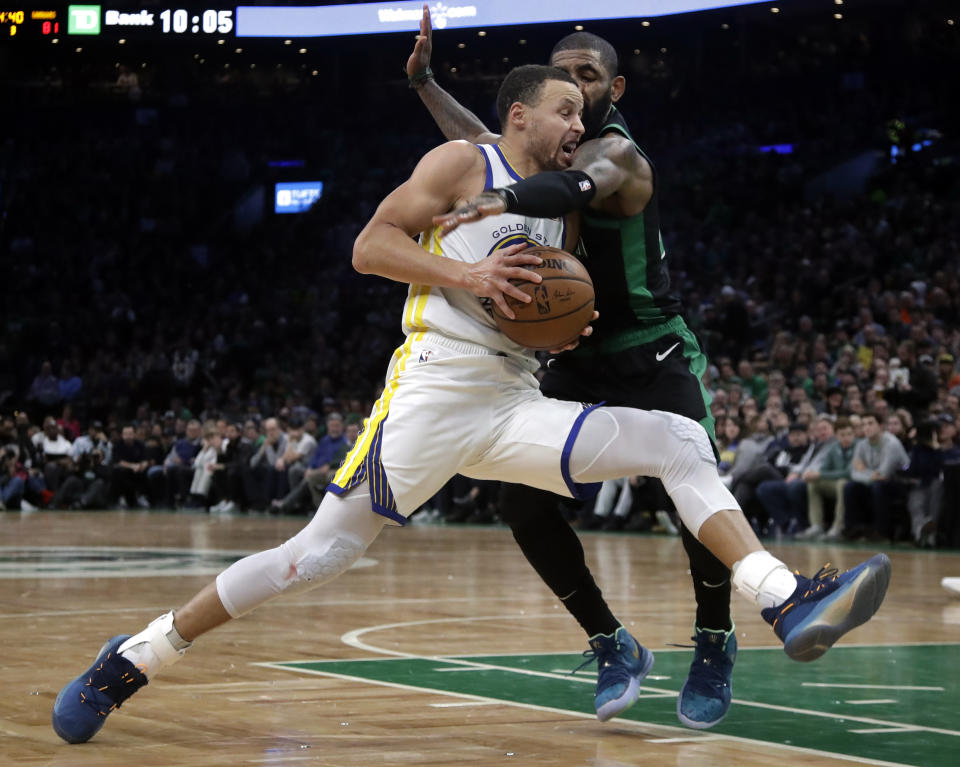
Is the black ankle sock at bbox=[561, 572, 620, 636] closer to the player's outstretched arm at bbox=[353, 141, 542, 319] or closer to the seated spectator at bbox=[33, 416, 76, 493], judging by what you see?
the player's outstretched arm at bbox=[353, 141, 542, 319]

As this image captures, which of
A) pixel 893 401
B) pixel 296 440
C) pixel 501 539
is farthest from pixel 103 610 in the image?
pixel 296 440

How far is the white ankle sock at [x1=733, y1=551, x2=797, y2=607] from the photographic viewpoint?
146 inches

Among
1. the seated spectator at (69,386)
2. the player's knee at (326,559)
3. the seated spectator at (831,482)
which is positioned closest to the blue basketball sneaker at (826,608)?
the player's knee at (326,559)

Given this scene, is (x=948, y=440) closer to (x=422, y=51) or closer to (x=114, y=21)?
(x=422, y=51)

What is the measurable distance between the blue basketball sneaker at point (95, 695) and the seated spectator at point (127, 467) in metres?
17.4

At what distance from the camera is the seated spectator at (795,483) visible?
45.8 ft

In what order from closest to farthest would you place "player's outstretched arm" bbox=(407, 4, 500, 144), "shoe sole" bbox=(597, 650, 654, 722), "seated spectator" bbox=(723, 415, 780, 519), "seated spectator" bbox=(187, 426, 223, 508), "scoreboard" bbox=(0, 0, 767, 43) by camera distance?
"shoe sole" bbox=(597, 650, 654, 722) < "player's outstretched arm" bbox=(407, 4, 500, 144) < "seated spectator" bbox=(723, 415, 780, 519) < "seated spectator" bbox=(187, 426, 223, 508) < "scoreboard" bbox=(0, 0, 767, 43)

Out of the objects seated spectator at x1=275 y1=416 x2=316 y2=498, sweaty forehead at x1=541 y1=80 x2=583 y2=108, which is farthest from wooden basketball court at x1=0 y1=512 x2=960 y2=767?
seated spectator at x1=275 y1=416 x2=316 y2=498

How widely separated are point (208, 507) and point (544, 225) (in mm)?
16715

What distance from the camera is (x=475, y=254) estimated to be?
13.8ft

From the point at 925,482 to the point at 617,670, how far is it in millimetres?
9218

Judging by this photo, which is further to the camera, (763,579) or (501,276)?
(501,276)

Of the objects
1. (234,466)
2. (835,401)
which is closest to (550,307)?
(835,401)

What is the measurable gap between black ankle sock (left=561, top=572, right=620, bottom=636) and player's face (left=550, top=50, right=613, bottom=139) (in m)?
1.46
